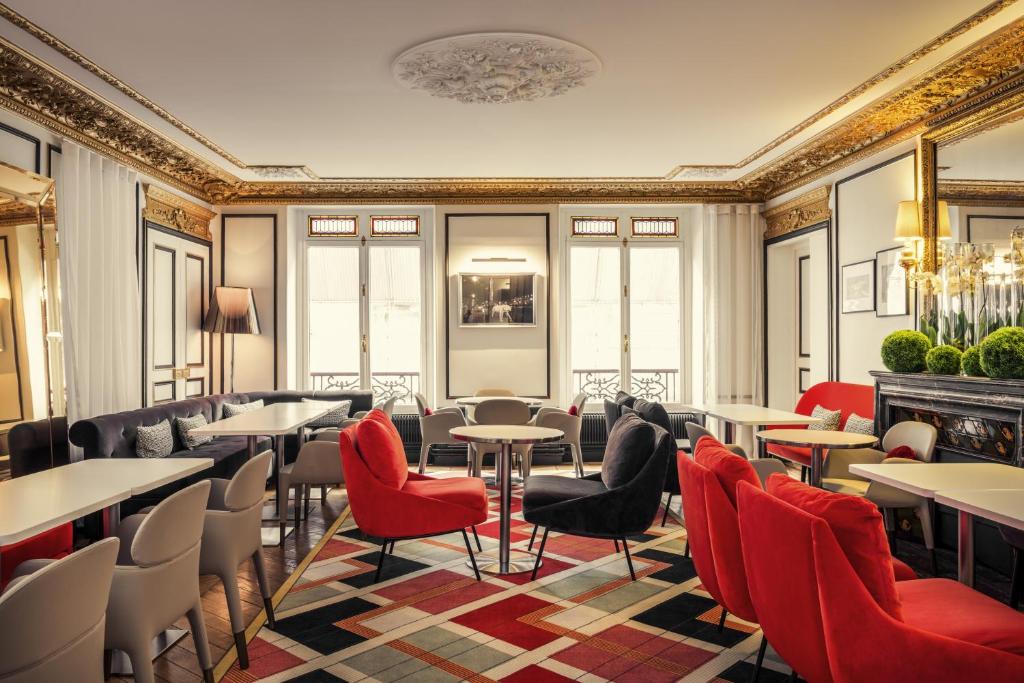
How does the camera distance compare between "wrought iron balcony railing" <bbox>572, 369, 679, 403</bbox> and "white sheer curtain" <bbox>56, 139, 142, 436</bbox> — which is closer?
"white sheer curtain" <bbox>56, 139, 142, 436</bbox>

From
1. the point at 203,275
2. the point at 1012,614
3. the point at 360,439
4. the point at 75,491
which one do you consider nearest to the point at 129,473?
the point at 75,491

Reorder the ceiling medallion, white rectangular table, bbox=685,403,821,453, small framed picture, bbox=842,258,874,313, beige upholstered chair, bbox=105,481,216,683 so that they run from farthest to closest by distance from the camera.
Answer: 1. small framed picture, bbox=842,258,874,313
2. white rectangular table, bbox=685,403,821,453
3. the ceiling medallion
4. beige upholstered chair, bbox=105,481,216,683

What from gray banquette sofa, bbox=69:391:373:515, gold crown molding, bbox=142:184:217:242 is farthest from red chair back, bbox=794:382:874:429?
gold crown molding, bbox=142:184:217:242

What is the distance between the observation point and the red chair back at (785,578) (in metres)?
2.08

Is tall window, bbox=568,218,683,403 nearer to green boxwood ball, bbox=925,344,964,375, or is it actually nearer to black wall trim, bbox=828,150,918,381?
black wall trim, bbox=828,150,918,381

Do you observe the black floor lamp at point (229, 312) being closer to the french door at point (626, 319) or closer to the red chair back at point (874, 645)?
the french door at point (626, 319)

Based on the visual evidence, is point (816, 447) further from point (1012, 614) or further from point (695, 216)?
point (695, 216)

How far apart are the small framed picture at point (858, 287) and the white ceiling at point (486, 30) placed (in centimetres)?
135

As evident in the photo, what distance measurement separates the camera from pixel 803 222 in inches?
292

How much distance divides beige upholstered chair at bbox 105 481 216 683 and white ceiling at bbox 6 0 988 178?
8.74ft

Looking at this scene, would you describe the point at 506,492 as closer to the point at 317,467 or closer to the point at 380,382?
the point at 317,467

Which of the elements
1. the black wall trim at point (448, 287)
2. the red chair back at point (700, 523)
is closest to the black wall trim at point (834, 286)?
the black wall trim at point (448, 287)

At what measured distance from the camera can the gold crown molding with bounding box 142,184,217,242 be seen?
22.3 feet

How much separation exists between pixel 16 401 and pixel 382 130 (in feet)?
11.0
